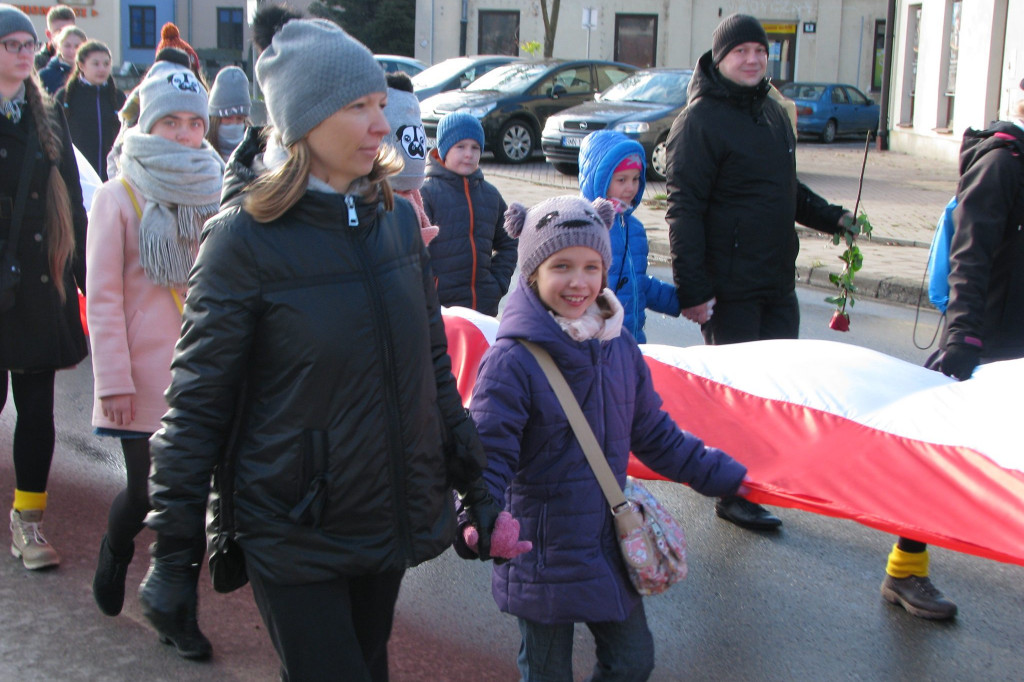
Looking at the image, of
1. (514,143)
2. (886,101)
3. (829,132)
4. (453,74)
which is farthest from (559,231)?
(829,132)

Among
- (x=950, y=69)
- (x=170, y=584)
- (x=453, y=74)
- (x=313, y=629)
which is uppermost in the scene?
(x=950, y=69)

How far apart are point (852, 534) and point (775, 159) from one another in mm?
1693

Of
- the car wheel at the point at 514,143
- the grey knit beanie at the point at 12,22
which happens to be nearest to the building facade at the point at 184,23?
the car wheel at the point at 514,143

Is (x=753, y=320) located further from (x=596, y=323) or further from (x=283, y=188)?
(x=283, y=188)

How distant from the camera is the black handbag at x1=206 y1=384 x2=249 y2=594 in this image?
2449 mm

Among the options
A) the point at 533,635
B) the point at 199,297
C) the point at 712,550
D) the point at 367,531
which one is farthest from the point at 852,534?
the point at 199,297

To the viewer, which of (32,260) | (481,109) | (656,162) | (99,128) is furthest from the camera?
(481,109)

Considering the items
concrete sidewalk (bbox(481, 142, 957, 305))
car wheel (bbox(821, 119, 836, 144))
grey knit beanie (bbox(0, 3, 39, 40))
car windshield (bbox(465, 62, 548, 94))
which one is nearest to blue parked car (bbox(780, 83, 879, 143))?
car wheel (bbox(821, 119, 836, 144))

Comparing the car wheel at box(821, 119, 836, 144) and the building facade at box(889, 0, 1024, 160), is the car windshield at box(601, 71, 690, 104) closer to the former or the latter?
the building facade at box(889, 0, 1024, 160)

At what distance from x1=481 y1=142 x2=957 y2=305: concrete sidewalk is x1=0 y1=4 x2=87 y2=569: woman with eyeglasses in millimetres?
7877

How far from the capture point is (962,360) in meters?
4.19

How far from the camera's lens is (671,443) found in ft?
10.7

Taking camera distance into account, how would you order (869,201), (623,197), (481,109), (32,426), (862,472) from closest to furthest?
(862,472) → (32,426) → (623,197) → (869,201) → (481,109)

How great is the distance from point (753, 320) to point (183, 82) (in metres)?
2.60
